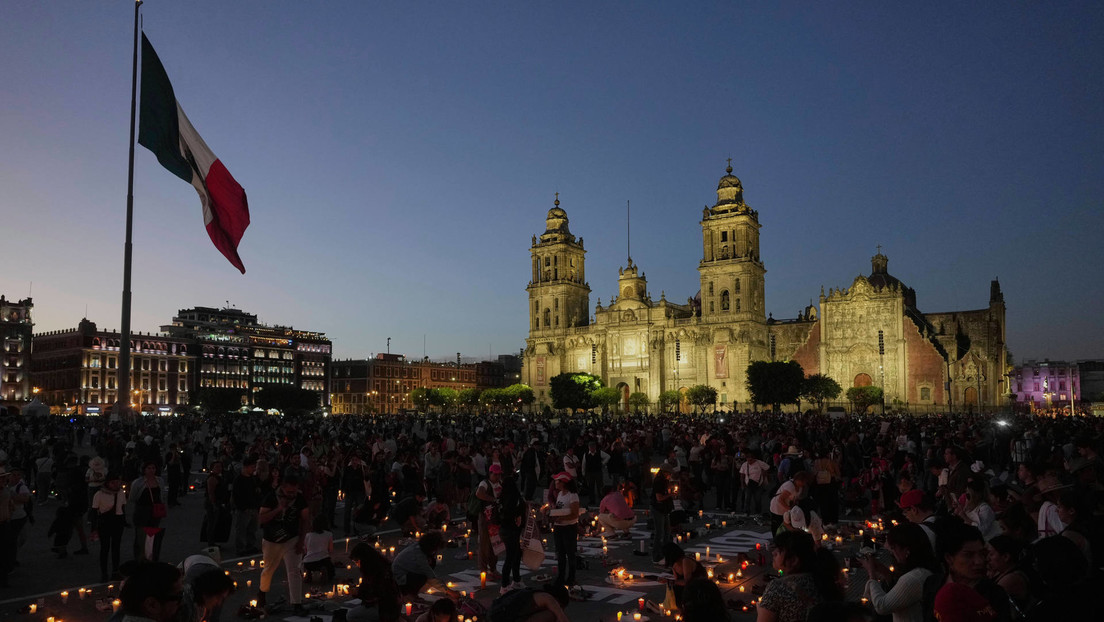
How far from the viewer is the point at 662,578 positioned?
10719 millimetres

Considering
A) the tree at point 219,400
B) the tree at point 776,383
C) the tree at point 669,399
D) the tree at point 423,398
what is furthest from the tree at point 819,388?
the tree at point 219,400

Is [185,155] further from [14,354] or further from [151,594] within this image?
[14,354]

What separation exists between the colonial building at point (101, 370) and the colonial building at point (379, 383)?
23364mm

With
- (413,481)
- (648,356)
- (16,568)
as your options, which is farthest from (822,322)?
(16,568)

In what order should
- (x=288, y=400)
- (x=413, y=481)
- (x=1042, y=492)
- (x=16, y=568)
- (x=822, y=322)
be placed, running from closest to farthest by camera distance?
(x=1042, y=492), (x=16, y=568), (x=413, y=481), (x=822, y=322), (x=288, y=400)

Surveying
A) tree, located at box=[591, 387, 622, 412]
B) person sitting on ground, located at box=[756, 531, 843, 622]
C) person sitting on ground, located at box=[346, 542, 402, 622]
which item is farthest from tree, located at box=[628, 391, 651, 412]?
person sitting on ground, located at box=[756, 531, 843, 622]

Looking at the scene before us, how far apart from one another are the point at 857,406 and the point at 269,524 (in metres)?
67.6

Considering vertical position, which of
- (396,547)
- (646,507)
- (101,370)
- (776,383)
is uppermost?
(101,370)

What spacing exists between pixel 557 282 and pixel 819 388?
3564cm

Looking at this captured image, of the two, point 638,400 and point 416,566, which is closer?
point 416,566

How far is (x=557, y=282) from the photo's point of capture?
96.2m

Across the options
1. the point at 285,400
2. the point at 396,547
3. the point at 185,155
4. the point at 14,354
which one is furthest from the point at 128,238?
the point at 14,354

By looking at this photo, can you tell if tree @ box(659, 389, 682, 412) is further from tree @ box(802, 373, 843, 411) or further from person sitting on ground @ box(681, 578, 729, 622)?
person sitting on ground @ box(681, 578, 729, 622)

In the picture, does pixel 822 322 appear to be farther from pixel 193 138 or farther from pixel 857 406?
pixel 193 138
